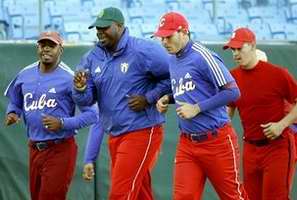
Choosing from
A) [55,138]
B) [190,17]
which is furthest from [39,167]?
[190,17]

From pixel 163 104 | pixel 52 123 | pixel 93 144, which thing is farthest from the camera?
pixel 52 123

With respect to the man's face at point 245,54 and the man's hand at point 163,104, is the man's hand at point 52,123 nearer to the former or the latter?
the man's hand at point 163,104

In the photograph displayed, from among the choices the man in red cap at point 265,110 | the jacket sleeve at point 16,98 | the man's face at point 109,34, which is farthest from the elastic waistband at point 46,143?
the man in red cap at point 265,110

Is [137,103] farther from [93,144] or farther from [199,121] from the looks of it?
[93,144]

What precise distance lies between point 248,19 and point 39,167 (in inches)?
248

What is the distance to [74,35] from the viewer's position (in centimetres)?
1074

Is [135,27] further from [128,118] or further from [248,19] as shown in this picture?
[128,118]

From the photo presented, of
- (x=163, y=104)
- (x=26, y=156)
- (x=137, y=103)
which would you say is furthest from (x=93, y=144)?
(x=26, y=156)

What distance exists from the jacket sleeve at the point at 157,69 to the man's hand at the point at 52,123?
89 centimetres

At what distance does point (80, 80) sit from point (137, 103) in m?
0.48

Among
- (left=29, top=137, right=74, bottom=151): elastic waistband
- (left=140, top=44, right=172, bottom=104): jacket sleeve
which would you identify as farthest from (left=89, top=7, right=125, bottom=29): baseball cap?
(left=29, top=137, right=74, bottom=151): elastic waistband

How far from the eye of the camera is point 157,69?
5719 millimetres

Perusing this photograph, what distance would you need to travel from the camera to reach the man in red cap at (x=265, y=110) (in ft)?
20.3

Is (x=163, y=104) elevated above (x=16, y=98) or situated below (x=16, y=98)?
above
